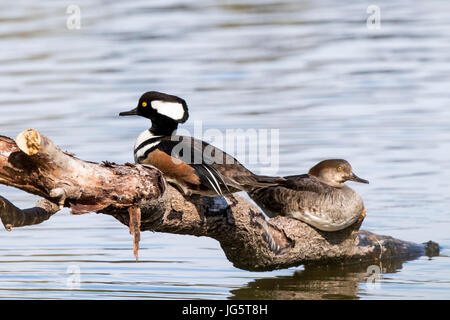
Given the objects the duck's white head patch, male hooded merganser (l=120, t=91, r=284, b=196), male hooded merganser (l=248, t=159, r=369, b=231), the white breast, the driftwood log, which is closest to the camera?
the driftwood log

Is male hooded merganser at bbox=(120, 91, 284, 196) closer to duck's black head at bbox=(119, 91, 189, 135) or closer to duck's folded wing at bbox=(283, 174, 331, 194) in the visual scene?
duck's black head at bbox=(119, 91, 189, 135)

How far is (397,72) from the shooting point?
1816 cm

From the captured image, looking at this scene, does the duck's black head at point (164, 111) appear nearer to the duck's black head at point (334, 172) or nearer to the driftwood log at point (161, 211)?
the driftwood log at point (161, 211)

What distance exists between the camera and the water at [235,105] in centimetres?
868

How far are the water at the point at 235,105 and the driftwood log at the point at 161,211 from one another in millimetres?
324

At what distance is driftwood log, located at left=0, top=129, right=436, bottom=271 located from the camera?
17.9 ft

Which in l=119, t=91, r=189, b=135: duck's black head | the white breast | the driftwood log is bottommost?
the driftwood log

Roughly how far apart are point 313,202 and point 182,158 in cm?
213

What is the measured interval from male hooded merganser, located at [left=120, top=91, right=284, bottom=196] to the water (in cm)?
175

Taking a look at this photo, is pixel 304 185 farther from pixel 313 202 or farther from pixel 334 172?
pixel 334 172

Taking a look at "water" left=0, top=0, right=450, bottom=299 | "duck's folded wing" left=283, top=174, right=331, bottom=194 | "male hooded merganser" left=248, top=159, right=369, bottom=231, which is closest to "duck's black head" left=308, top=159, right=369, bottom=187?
"male hooded merganser" left=248, top=159, right=369, bottom=231

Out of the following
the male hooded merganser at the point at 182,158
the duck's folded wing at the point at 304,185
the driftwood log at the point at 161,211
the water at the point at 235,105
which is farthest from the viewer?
the water at the point at 235,105

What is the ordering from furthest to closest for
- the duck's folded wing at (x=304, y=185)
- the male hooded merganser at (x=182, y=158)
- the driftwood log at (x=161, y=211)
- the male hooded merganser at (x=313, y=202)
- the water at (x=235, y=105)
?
the water at (x=235, y=105), the duck's folded wing at (x=304, y=185), the male hooded merganser at (x=313, y=202), the male hooded merganser at (x=182, y=158), the driftwood log at (x=161, y=211)

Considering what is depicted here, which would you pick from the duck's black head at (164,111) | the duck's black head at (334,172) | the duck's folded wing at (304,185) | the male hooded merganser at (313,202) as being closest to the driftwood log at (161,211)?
the male hooded merganser at (313,202)
